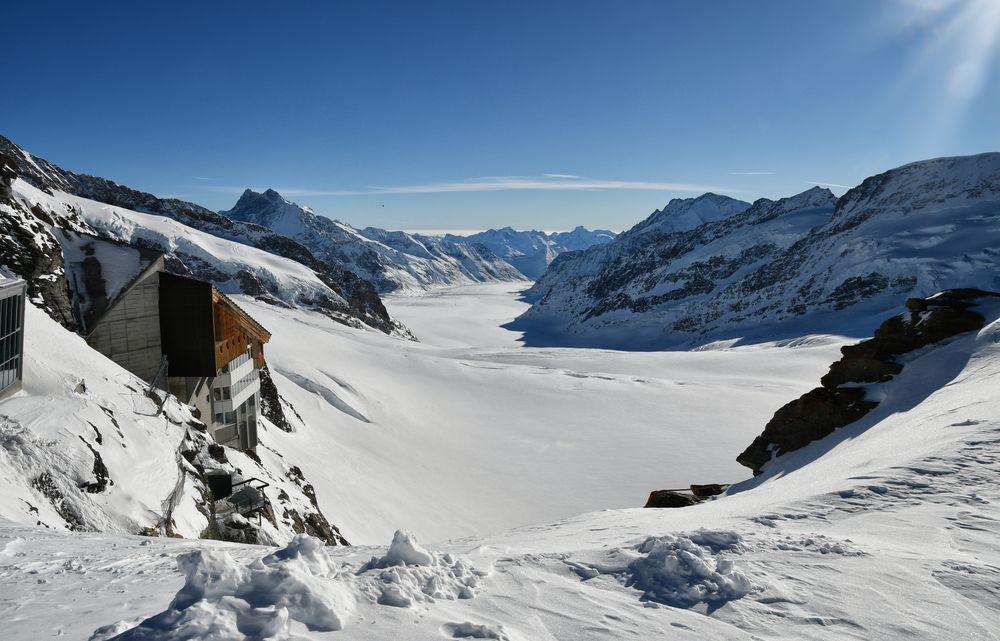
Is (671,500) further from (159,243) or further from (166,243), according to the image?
(166,243)

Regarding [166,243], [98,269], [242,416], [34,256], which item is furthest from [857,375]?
[166,243]

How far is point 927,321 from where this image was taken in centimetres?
1931

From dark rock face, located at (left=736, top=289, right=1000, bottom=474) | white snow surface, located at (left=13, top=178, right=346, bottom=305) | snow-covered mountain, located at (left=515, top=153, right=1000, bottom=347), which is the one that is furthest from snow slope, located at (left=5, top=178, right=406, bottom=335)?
dark rock face, located at (left=736, top=289, right=1000, bottom=474)

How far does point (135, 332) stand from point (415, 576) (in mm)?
14946

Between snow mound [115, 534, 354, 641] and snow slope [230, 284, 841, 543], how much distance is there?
1565 centimetres

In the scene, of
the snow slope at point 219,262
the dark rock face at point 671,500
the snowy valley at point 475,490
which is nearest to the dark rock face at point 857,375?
the snowy valley at point 475,490

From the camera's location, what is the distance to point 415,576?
5.22 meters

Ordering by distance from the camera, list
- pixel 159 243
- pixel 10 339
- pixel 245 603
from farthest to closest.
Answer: pixel 159 243
pixel 10 339
pixel 245 603

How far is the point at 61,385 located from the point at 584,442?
28295mm

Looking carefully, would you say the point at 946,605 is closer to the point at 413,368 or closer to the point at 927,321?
the point at 927,321

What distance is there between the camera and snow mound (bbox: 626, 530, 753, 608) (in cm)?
555

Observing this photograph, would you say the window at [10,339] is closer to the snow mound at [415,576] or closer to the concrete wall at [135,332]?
the concrete wall at [135,332]

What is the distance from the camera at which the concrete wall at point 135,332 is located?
50.7 ft

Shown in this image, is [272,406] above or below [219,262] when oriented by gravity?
below
